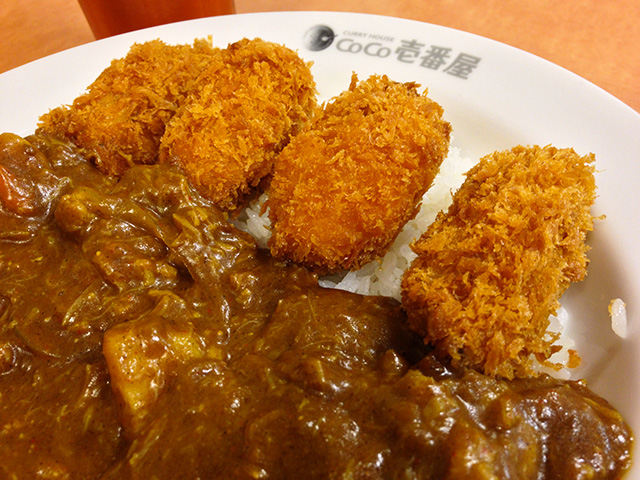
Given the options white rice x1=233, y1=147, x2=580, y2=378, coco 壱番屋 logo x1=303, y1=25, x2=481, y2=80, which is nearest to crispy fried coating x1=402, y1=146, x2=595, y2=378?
white rice x1=233, y1=147, x2=580, y2=378

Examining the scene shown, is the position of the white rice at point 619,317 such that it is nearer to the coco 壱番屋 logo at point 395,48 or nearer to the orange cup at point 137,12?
the coco 壱番屋 logo at point 395,48

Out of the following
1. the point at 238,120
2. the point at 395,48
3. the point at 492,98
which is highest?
the point at 238,120

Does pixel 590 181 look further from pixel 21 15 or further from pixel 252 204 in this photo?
pixel 21 15

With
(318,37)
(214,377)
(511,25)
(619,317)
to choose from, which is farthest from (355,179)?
(511,25)

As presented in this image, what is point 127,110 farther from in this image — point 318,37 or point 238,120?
point 318,37

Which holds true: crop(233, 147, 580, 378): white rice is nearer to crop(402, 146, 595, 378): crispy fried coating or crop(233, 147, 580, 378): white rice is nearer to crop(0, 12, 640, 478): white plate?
crop(0, 12, 640, 478): white plate

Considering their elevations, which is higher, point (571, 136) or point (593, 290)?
point (571, 136)

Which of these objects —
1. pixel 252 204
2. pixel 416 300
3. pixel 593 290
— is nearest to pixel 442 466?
pixel 416 300
